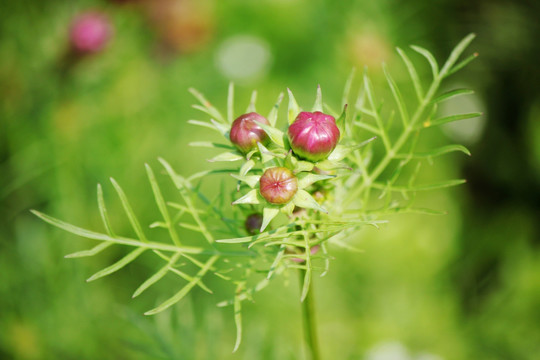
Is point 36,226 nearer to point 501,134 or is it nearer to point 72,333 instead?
point 72,333

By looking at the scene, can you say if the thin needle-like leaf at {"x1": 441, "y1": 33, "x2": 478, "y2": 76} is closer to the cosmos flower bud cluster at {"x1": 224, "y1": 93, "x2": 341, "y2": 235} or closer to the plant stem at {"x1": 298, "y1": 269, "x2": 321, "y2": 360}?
the cosmos flower bud cluster at {"x1": 224, "y1": 93, "x2": 341, "y2": 235}

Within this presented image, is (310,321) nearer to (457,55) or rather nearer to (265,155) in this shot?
(265,155)

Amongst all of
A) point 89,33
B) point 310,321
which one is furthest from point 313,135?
point 89,33

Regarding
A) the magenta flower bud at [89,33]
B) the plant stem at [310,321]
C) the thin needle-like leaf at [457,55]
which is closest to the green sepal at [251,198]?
the plant stem at [310,321]

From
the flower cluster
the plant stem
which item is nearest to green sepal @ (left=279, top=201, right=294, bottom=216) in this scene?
the flower cluster

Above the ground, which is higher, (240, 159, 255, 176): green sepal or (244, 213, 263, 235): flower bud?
(240, 159, 255, 176): green sepal

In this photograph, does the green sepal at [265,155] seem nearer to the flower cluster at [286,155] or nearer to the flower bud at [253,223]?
the flower cluster at [286,155]
